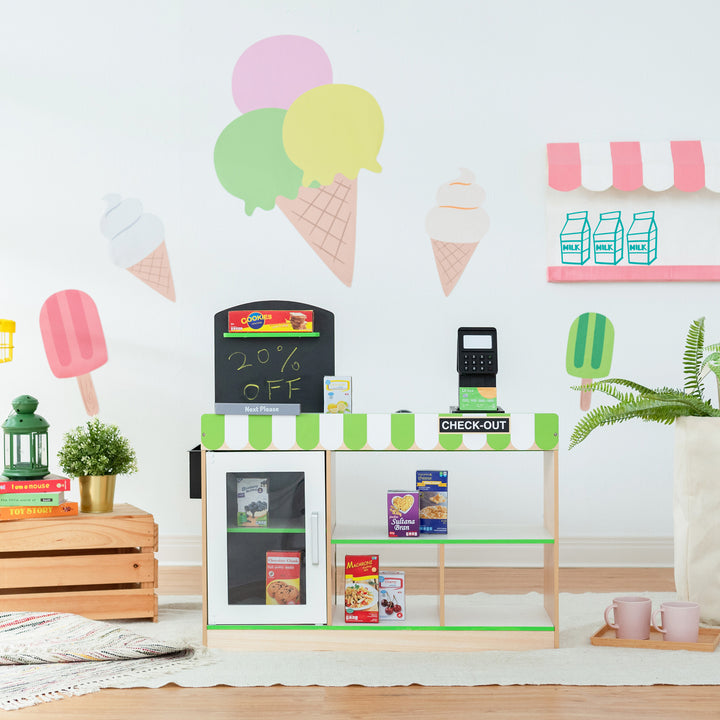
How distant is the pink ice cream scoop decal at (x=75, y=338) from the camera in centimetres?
365

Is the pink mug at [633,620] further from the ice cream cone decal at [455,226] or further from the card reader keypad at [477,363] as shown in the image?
the ice cream cone decal at [455,226]

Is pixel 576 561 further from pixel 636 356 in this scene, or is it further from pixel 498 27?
pixel 498 27

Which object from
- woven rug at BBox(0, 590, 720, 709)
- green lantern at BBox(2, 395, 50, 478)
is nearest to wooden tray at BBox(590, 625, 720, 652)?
woven rug at BBox(0, 590, 720, 709)

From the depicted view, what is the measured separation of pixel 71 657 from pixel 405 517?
1.03 m

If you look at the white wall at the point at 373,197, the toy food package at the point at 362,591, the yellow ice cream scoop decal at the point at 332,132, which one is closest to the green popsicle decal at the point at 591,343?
the white wall at the point at 373,197

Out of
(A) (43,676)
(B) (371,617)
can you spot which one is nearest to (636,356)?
(B) (371,617)

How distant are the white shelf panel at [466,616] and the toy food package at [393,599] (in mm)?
18

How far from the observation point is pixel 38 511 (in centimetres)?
275

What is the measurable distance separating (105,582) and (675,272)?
2.63m

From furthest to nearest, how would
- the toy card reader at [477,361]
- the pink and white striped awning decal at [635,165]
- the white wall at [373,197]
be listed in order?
the white wall at [373,197], the pink and white striped awning decal at [635,165], the toy card reader at [477,361]

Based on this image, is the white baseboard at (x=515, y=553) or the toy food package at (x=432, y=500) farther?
the white baseboard at (x=515, y=553)

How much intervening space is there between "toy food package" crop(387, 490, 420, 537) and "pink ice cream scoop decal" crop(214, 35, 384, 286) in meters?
1.39

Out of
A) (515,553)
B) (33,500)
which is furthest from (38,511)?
(515,553)

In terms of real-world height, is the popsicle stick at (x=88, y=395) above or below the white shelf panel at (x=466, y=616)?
above
